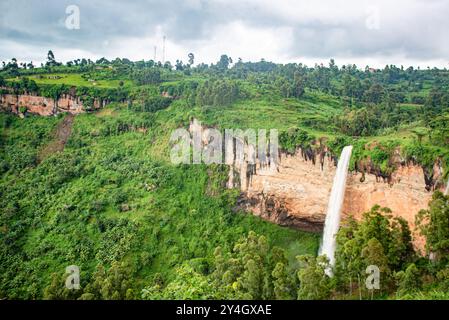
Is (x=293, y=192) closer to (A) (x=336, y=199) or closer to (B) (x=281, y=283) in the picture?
(A) (x=336, y=199)

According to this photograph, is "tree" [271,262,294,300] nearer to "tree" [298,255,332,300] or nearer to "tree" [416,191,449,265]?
"tree" [298,255,332,300]

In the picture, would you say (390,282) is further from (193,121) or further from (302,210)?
(193,121)

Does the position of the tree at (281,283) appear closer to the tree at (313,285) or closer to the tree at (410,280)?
the tree at (313,285)

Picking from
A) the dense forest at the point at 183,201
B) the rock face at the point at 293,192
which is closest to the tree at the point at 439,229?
the dense forest at the point at 183,201

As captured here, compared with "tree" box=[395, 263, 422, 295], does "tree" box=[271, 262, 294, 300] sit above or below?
below

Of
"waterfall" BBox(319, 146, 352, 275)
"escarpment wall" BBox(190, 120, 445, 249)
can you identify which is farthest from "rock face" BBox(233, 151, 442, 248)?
"waterfall" BBox(319, 146, 352, 275)

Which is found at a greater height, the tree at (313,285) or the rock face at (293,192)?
the rock face at (293,192)
